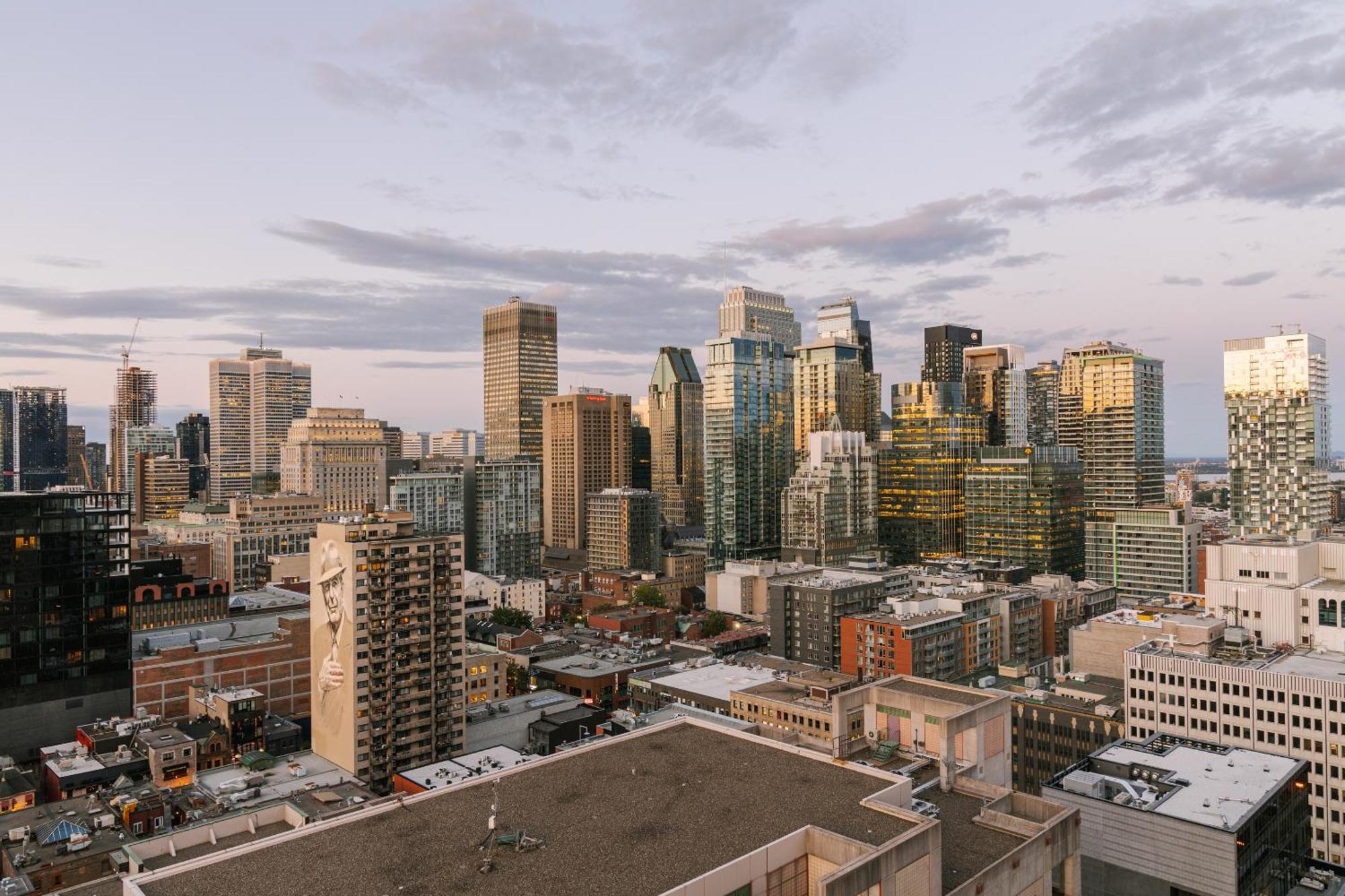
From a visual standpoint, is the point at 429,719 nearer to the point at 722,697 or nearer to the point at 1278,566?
the point at 722,697

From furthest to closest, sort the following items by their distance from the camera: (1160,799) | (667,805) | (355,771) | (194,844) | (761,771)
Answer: (355,771) < (1160,799) < (194,844) < (761,771) < (667,805)

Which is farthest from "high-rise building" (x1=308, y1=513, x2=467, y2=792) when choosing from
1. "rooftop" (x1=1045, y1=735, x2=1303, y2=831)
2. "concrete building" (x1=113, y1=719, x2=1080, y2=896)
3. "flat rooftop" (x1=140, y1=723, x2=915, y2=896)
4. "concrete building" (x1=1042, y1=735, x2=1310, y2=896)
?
"rooftop" (x1=1045, y1=735, x2=1303, y2=831)

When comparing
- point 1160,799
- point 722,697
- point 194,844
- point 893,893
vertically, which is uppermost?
point 893,893

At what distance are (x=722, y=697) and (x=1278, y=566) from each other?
233ft

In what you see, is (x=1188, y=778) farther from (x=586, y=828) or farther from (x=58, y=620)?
(x=58, y=620)

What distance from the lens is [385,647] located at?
3787 inches

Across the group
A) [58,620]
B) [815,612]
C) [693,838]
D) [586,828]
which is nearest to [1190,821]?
[693,838]

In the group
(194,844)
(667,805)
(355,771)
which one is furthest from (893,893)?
(355,771)

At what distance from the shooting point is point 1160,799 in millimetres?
62250

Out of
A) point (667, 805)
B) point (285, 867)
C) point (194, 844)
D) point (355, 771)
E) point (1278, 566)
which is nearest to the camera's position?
point (285, 867)

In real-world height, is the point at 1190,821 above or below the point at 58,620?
below

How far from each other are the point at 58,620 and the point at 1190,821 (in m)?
130

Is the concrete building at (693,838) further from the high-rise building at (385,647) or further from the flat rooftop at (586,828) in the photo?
the high-rise building at (385,647)

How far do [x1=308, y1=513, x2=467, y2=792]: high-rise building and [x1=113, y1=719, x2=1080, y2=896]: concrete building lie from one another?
Result: 184 ft
